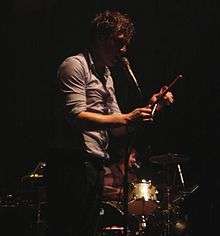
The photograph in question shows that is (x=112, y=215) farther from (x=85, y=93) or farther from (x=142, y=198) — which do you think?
(x=85, y=93)

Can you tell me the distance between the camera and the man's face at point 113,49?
9.39 ft

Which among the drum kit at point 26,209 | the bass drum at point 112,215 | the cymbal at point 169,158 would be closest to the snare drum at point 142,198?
the cymbal at point 169,158

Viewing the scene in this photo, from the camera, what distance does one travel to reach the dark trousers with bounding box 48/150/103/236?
248 centimetres

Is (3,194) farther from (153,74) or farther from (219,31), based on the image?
(219,31)

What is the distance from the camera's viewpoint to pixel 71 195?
2482mm

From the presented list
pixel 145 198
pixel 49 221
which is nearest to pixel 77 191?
pixel 49 221

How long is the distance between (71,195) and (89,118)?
1.38 ft

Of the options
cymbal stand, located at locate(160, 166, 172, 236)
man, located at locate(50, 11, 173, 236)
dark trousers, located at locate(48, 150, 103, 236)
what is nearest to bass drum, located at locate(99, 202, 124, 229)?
cymbal stand, located at locate(160, 166, 172, 236)

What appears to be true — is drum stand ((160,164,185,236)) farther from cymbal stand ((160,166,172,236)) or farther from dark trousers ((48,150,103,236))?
dark trousers ((48,150,103,236))

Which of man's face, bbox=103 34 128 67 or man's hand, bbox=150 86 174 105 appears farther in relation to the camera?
man's face, bbox=103 34 128 67

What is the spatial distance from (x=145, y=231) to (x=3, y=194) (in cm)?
177

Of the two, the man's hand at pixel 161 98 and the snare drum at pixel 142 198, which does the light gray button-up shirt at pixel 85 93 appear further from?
the snare drum at pixel 142 198

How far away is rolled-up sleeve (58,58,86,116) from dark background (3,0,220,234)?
2.80m

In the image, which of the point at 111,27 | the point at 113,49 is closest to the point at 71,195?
the point at 113,49
